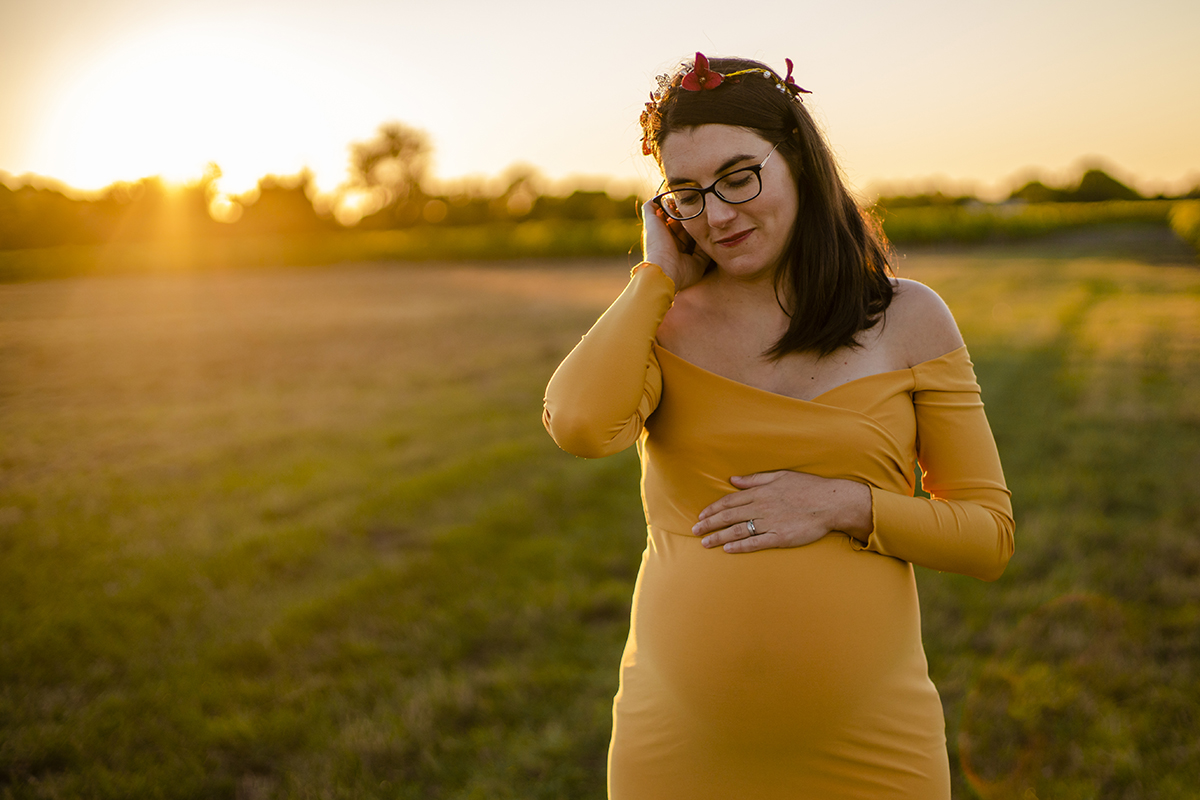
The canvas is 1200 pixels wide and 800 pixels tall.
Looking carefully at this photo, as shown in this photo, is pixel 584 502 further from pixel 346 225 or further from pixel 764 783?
pixel 346 225

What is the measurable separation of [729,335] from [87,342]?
6082 mm

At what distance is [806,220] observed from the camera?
1896 mm

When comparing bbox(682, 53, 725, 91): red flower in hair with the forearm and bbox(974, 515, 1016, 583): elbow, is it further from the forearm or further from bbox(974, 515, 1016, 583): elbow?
bbox(974, 515, 1016, 583): elbow

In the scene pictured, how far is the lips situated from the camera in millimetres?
1804

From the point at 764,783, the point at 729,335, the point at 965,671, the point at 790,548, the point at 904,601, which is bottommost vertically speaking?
the point at 965,671

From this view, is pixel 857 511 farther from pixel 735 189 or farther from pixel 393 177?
pixel 393 177

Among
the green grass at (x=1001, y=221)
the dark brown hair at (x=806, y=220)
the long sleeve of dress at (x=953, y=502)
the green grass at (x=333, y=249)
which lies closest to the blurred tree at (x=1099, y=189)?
the green grass at (x=1001, y=221)

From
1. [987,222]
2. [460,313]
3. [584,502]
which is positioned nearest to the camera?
[584,502]

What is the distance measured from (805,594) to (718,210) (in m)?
0.93

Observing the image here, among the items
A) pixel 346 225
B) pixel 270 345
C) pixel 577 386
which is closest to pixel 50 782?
pixel 577 386

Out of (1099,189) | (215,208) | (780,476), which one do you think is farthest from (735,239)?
(1099,189)

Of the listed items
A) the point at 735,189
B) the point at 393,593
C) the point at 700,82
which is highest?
the point at 700,82

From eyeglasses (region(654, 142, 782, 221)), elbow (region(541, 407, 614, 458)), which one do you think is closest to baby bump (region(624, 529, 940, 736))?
elbow (region(541, 407, 614, 458))

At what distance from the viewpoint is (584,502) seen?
21.9 feet
